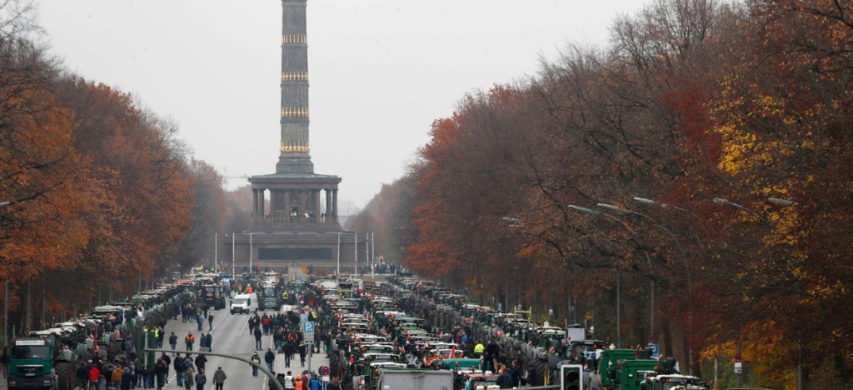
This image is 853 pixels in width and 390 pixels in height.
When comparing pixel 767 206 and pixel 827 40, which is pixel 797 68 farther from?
pixel 767 206

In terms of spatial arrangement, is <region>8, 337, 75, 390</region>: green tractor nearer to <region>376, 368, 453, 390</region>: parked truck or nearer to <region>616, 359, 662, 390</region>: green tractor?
<region>376, 368, 453, 390</region>: parked truck

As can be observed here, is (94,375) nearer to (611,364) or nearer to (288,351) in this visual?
(288,351)

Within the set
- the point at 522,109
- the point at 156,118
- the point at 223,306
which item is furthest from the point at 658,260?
the point at 156,118

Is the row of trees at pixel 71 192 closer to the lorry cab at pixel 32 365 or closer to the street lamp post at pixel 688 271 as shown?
the lorry cab at pixel 32 365

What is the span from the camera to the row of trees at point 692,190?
3925 cm

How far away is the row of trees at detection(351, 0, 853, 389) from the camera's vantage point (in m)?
39.2

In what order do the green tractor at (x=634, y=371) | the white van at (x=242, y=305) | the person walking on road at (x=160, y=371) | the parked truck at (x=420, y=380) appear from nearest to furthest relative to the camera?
the parked truck at (x=420, y=380), the green tractor at (x=634, y=371), the person walking on road at (x=160, y=371), the white van at (x=242, y=305)

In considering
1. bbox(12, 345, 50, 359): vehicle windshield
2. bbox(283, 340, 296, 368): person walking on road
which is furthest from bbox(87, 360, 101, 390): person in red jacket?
bbox(283, 340, 296, 368): person walking on road

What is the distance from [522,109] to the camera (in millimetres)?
96312

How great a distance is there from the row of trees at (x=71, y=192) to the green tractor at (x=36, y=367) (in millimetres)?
3307

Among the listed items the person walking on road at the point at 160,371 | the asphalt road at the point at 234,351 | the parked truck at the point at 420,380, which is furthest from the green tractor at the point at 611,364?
the person walking on road at the point at 160,371

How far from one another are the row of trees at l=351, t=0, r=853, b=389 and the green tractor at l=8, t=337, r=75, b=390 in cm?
1572

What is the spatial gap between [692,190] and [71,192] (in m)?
23.7

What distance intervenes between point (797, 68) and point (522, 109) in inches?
2205
